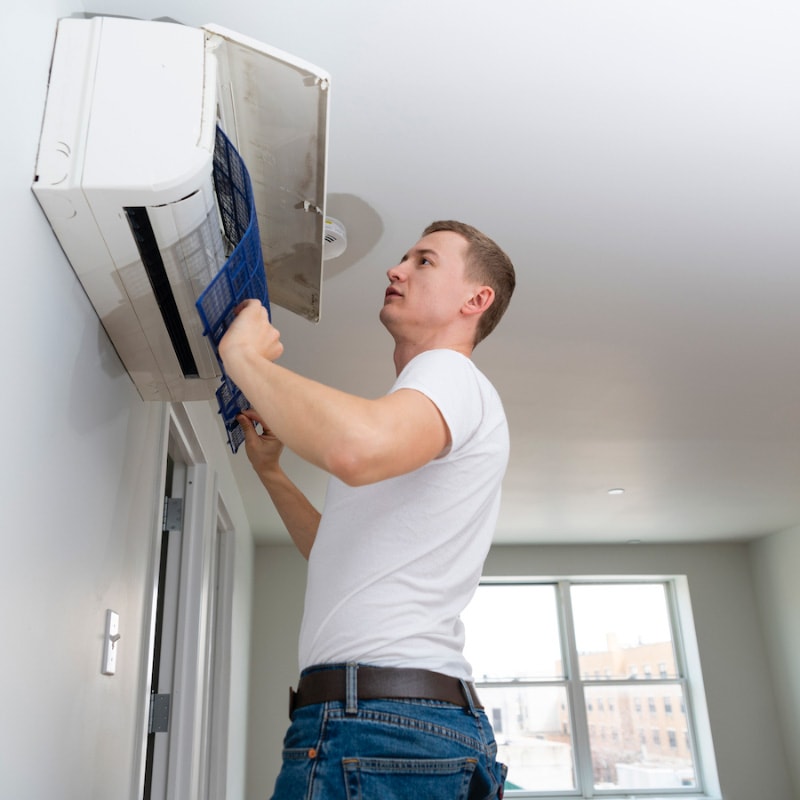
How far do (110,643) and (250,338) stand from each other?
84 cm

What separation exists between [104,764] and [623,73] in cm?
177

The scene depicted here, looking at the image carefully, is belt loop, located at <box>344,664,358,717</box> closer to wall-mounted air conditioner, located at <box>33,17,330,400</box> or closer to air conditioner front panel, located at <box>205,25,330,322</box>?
wall-mounted air conditioner, located at <box>33,17,330,400</box>

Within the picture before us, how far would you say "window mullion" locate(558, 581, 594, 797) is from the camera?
6.20 meters

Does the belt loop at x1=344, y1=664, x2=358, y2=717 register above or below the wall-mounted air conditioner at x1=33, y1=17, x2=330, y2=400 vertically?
below

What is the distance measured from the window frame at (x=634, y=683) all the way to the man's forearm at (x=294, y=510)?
5052mm

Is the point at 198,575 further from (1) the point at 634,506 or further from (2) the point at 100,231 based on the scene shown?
(1) the point at 634,506

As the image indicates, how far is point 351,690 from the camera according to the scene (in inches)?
39.5

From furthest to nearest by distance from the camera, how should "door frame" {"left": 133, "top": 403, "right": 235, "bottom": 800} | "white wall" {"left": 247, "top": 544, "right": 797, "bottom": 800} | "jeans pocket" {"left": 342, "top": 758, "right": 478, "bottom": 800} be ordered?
1. "white wall" {"left": 247, "top": 544, "right": 797, "bottom": 800}
2. "door frame" {"left": 133, "top": 403, "right": 235, "bottom": 800}
3. "jeans pocket" {"left": 342, "top": 758, "right": 478, "bottom": 800}

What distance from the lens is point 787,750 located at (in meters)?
6.04

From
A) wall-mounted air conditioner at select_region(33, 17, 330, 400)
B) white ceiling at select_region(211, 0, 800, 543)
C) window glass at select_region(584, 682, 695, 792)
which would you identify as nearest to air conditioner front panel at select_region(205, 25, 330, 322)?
wall-mounted air conditioner at select_region(33, 17, 330, 400)

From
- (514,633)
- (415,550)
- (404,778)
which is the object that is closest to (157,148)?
(415,550)

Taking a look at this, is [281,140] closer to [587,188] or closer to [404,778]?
[587,188]

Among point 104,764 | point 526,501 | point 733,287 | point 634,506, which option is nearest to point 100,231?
point 104,764

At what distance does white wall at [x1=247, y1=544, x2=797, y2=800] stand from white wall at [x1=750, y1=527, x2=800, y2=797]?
0.18 ft
